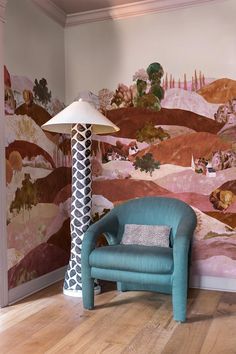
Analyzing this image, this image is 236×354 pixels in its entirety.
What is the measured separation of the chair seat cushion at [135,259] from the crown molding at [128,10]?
7.18 feet

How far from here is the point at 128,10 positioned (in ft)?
11.7

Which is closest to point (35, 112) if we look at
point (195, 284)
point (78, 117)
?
point (78, 117)

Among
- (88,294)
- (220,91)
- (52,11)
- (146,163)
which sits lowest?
(88,294)

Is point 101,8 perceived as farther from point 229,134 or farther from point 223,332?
point 223,332

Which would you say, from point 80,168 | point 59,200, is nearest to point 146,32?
point 80,168

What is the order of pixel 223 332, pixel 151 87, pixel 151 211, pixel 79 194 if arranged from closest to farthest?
pixel 223 332 < pixel 79 194 < pixel 151 211 < pixel 151 87

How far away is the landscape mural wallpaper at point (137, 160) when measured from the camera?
10.3 feet

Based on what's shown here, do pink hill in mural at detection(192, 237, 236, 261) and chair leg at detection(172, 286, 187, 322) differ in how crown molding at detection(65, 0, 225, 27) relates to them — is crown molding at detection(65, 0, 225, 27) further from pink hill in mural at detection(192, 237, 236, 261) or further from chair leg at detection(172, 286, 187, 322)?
chair leg at detection(172, 286, 187, 322)

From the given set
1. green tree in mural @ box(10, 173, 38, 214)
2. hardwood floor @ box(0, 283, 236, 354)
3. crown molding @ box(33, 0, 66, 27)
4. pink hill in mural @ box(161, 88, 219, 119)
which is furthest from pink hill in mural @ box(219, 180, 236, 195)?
crown molding @ box(33, 0, 66, 27)

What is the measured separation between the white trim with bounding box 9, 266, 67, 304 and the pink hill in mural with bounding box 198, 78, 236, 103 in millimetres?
2150

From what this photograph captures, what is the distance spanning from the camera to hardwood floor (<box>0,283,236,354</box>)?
7.16 feet

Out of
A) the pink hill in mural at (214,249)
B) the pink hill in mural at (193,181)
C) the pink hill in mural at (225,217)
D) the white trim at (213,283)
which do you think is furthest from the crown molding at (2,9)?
the white trim at (213,283)

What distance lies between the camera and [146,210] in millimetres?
3227

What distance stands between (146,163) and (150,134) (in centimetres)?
27
